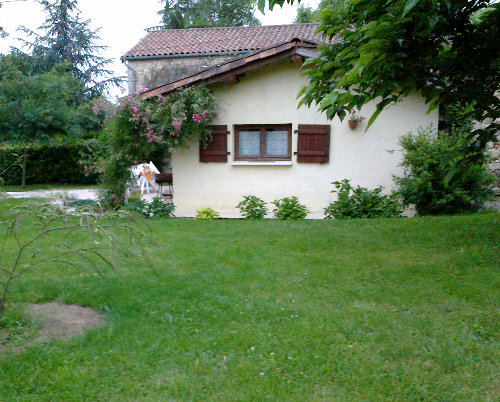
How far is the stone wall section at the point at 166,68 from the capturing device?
17.0m

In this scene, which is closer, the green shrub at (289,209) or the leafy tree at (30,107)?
the green shrub at (289,209)

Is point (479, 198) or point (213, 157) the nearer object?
point (479, 198)

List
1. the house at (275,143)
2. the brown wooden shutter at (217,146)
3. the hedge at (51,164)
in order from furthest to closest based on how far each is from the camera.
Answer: the hedge at (51,164), the brown wooden shutter at (217,146), the house at (275,143)

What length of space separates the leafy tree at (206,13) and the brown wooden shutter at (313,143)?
26812mm

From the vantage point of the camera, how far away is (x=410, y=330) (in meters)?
3.73

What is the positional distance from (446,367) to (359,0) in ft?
12.0

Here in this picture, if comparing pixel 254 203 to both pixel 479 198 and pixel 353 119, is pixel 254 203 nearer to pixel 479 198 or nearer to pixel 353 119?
pixel 353 119

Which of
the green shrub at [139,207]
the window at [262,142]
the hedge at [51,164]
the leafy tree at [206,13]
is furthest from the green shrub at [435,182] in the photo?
the leafy tree at [206,13]

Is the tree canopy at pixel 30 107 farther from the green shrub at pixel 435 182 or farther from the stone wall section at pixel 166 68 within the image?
the green shrub at pixel 435 182

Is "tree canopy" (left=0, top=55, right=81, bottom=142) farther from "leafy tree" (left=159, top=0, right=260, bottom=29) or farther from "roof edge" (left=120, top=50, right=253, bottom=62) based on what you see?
"leafy tree" (left=159, top=0, right=260, bottom=29)

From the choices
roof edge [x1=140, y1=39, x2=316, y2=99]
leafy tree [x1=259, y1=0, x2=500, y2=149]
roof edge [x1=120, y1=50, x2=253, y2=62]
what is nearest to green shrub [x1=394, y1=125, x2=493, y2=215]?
roof edge [x1=140, y1=39, x2=316, y2=99]

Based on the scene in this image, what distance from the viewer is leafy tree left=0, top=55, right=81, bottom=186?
16.8 metres

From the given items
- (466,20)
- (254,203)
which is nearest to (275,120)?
(254,203)

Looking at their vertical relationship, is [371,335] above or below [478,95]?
below
